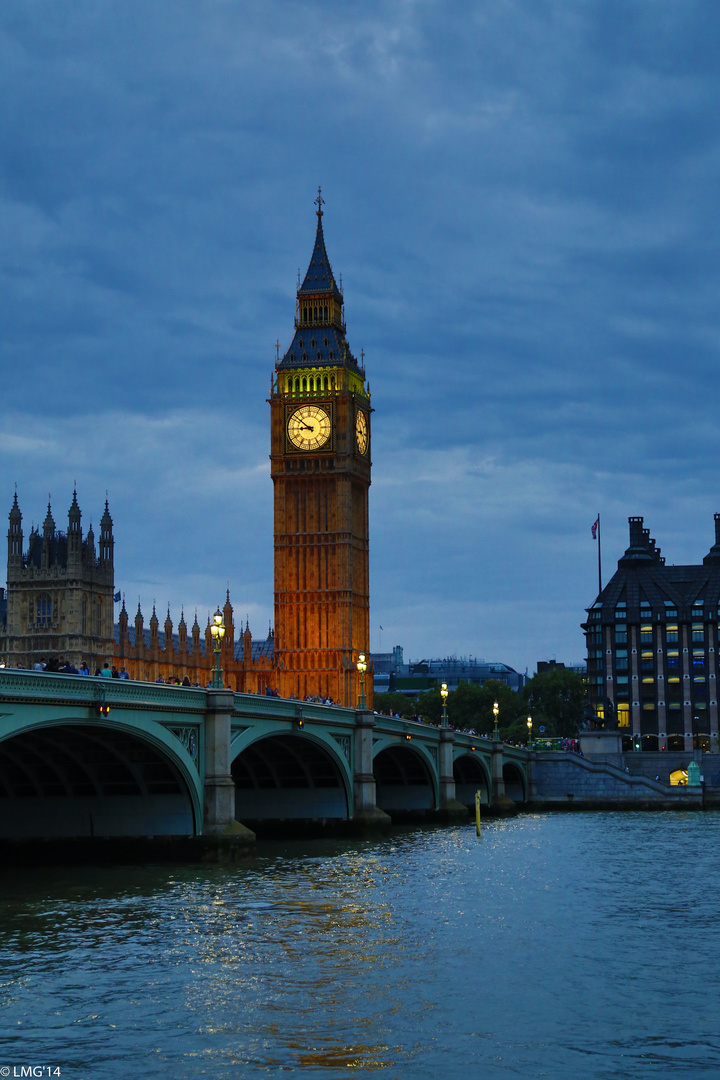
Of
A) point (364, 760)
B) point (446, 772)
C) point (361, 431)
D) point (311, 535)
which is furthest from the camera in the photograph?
point (361, 431)

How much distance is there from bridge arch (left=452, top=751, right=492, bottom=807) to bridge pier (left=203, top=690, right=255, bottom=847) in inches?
2090

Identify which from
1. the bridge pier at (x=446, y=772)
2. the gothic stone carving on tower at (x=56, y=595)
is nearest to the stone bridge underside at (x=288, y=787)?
the bridge pier at (x=446, y=772)

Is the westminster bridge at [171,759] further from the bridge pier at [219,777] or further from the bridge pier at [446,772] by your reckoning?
the bridge pier at [446,772]

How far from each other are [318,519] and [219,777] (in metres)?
100

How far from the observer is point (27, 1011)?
27953 millimetres

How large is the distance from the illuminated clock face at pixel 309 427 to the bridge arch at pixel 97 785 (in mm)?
97662

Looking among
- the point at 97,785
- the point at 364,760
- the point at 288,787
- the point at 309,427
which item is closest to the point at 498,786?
the point at 288,787

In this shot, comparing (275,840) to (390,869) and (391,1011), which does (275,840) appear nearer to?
(390,869)

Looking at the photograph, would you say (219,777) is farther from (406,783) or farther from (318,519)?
(318,519)

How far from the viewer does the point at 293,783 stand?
75125 mm

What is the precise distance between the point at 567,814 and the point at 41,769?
58.8 meters

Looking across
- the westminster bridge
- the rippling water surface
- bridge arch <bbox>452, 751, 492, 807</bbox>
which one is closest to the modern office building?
bridge arch <bbox>452, 751, 492, 807</bbox>

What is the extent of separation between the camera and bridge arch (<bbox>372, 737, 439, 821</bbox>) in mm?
90188

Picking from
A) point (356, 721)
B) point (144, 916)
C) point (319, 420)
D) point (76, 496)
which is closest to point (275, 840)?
point (356, 721)
